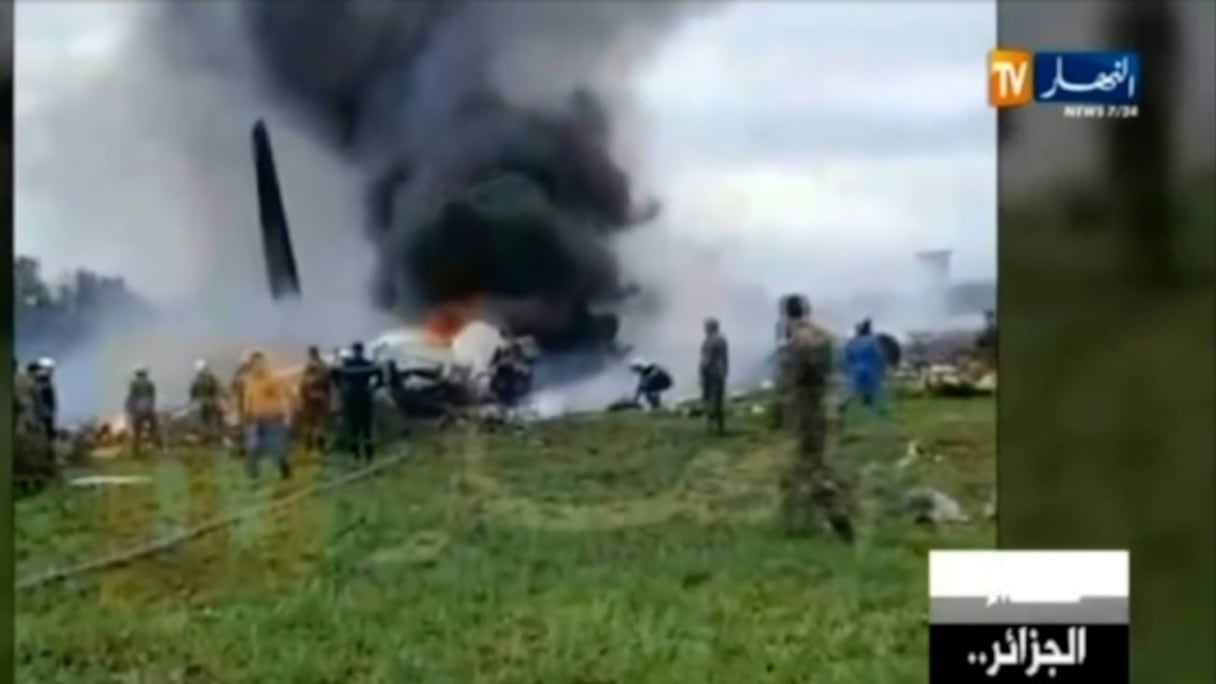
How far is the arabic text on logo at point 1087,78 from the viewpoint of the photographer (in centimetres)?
361

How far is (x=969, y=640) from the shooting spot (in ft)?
12.0

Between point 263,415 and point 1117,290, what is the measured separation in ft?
4.59

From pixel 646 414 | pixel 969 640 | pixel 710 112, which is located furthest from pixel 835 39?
pixel 969 640

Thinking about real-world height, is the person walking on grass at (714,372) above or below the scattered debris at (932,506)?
above

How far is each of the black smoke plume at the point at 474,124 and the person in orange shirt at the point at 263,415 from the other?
0.22 metres

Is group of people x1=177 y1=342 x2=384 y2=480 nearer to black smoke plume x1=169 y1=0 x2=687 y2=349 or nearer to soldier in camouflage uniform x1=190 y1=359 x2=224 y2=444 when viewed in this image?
soldier in camouflage uniform x1=190 y1=359 x2=224 y2=444

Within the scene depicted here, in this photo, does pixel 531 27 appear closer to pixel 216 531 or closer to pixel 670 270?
pixel 670 270

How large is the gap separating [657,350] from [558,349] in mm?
160

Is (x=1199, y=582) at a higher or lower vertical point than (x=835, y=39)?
lower

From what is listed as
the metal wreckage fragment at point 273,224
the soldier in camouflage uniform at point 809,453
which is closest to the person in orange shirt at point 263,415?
the metal wreckage fragment at point 273,224

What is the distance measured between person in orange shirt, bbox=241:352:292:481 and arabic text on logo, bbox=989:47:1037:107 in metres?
1.24

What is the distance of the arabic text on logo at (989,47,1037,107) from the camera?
142 inches

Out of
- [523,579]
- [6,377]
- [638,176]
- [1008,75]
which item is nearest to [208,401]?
[6,377]

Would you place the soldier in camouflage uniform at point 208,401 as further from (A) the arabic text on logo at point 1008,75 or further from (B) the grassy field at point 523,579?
(A) the arabic text on logo at point 1008,75
